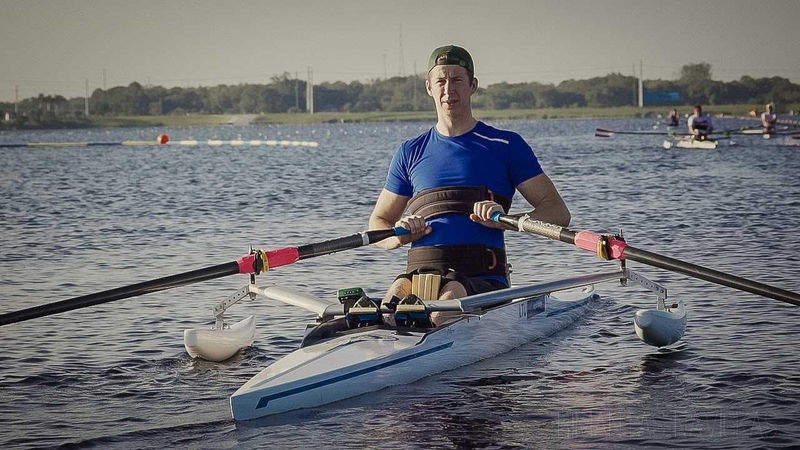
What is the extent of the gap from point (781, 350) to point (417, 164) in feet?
13.3

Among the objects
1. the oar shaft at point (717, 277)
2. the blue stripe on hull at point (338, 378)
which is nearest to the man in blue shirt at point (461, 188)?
the blue stripe on hull at point (338, 378)

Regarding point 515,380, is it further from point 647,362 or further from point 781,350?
point 781,350

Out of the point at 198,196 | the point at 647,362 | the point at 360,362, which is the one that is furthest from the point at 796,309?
the point at 198,196

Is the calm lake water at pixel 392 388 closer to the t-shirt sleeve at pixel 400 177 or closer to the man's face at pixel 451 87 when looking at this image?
the t-shirt sleeve at pixel 400 177

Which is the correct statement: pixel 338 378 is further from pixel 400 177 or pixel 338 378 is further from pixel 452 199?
pixel 400 177

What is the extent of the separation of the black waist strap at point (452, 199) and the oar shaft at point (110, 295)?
5.87ft

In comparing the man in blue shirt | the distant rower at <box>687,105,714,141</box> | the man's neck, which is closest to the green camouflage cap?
the man in blue shirt

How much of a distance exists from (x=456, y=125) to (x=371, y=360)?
244 cm

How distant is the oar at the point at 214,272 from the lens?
8.61m

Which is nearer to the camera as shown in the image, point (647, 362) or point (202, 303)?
point (647, 362)

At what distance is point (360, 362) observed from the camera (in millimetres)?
9320

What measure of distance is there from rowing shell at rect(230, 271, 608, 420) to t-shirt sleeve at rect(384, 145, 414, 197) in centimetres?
134

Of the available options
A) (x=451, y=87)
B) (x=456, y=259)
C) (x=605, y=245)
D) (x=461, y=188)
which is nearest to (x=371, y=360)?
(x=456, y=259)

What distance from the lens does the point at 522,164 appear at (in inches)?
413
